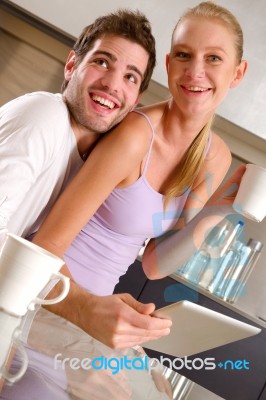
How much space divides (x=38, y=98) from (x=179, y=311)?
501 mm

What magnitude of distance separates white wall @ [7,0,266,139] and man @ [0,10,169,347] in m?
0.74

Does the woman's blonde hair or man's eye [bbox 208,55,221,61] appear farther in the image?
the woman's blonde hair

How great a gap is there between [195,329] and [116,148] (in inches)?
15.1

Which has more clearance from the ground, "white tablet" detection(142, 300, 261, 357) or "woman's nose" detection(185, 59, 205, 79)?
"woman's nose" detection(185, 59, 205, 79)

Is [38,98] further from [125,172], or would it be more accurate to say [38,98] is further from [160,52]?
[160,52]

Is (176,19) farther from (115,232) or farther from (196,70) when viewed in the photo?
(115,232)

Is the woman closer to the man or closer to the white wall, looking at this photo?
the man

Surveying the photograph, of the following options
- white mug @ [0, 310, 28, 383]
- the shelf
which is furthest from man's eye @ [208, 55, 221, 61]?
the shelf

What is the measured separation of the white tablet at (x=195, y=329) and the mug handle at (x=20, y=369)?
0.71 ft

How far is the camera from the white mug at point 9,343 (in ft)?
→ 1.86

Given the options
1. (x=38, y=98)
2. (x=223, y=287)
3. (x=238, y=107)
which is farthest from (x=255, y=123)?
(x=38, y=98)

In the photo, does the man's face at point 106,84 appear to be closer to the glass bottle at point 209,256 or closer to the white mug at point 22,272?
the white mug at point 22,272

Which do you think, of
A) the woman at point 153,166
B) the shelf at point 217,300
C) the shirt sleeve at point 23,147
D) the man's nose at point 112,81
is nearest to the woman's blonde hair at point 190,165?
the woman at point 153,166

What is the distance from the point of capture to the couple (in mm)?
1042
